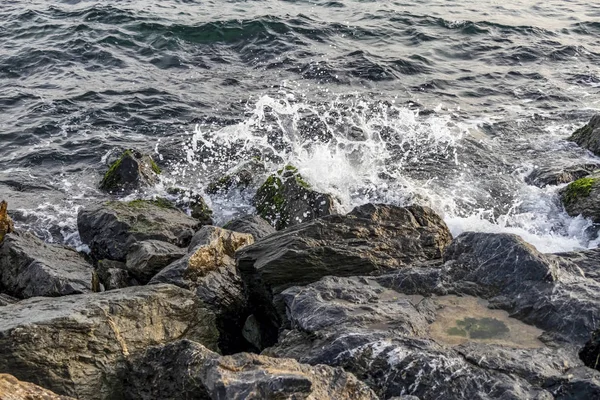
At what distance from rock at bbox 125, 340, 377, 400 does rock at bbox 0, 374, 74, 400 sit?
98cm

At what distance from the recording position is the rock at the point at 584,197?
10.4m

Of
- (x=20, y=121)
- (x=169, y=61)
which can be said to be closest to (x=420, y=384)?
(x=20, y=121)

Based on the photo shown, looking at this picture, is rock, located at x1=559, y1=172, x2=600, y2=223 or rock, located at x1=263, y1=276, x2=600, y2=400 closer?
rock, located at x1=263, y1=276, x2=600, y2=400

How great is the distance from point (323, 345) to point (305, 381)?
3.63 ft

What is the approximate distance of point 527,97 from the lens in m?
16.3

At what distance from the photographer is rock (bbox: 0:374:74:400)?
423 centimetres

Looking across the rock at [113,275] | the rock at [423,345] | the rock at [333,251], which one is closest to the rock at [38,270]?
the rock at [113,275]

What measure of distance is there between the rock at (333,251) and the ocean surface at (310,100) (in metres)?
3.27

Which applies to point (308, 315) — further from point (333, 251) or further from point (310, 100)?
point (310, 100)

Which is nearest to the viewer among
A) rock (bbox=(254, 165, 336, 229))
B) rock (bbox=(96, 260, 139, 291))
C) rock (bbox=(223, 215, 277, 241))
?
rock (bbox=(96, 260, 139, 291))

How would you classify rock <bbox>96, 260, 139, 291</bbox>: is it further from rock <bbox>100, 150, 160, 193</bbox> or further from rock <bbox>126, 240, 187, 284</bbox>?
rock <bbox>100, 150, 160, 193</bbox>

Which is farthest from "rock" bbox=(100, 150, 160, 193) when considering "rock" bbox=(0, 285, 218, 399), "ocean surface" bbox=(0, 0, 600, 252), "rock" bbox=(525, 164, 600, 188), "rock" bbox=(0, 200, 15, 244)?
"rock" bbox=(525, 164, 600, 188)

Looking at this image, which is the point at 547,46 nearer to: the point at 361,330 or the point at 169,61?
the point at 169,61

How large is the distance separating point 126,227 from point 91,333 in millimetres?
3687
